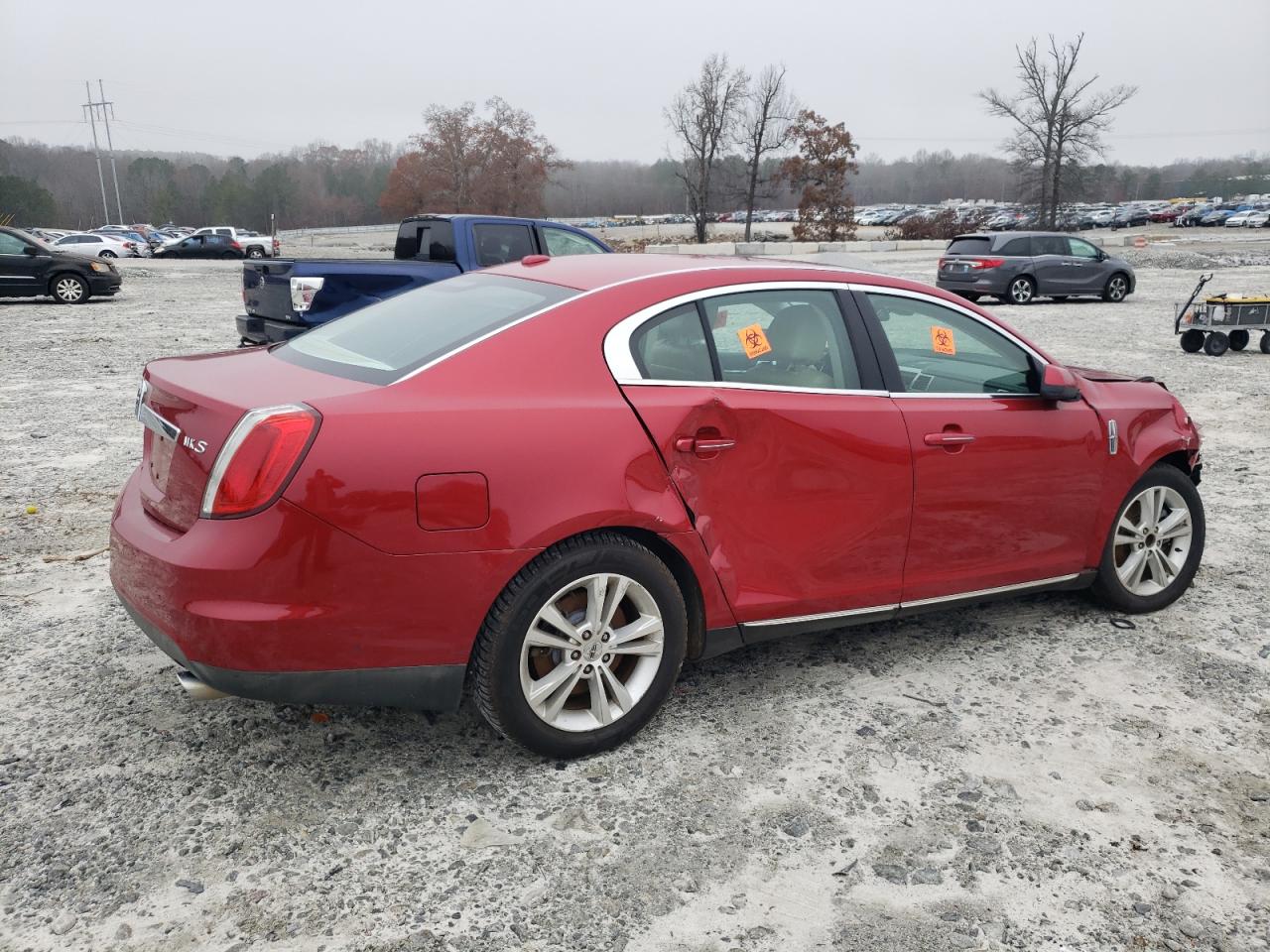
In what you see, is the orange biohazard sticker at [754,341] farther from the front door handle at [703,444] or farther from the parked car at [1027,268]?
the parked car at [1027,268]

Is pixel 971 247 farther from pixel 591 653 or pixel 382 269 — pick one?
pixel 591 653

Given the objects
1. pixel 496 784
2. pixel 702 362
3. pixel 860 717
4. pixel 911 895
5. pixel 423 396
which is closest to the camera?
pixel 911 895

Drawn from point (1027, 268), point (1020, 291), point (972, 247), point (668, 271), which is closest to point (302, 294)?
point (668, 271)

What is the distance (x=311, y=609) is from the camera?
9.34 feet

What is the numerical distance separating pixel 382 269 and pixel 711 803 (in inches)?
295

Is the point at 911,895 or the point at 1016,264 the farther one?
the point at 1016,264

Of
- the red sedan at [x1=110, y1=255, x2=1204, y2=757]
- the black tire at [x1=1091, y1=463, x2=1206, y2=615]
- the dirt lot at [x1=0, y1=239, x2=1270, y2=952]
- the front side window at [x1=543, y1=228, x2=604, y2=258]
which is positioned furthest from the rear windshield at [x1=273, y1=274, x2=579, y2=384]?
the front side window at [x1=543, y1=228, x2=604, y2=258]

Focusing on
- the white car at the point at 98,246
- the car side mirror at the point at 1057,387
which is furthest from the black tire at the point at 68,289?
the white car at the point at 98,246

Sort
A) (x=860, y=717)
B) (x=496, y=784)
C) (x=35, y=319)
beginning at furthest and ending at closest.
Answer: (x=35, y=319) < (x=860, y=717) < (x=496, y=784)

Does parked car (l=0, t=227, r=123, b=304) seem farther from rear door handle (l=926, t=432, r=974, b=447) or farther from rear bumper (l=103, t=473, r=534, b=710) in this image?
rear door handle (l=926, t=432, r=974, b=447)

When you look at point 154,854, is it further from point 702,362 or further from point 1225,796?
point 1225,796

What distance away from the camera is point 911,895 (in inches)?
107

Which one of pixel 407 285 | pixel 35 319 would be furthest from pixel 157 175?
pixel 407 285

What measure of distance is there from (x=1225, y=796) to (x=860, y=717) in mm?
1160
